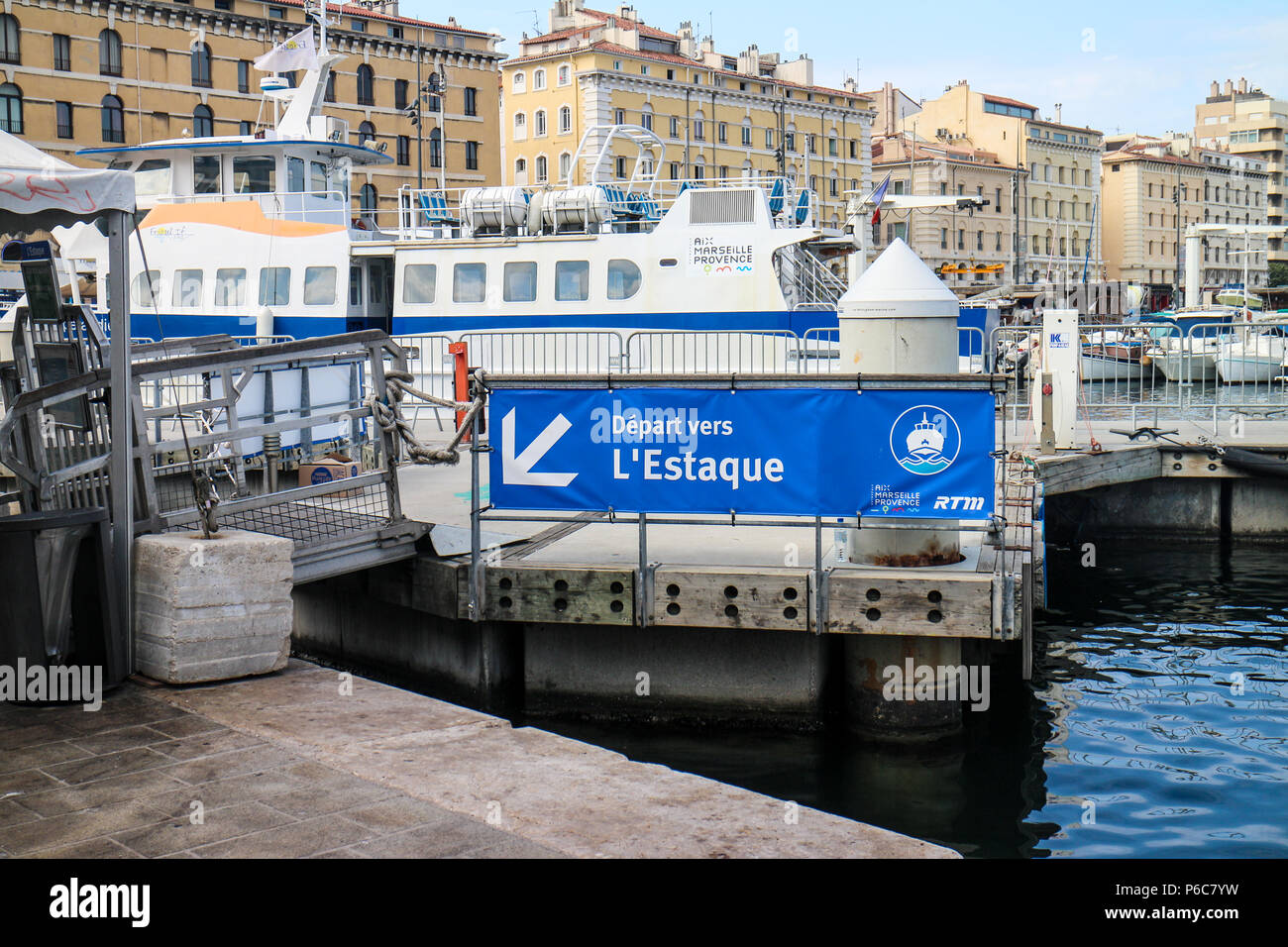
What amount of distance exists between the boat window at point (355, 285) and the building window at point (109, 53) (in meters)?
42.0

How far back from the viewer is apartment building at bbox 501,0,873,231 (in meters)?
77.4

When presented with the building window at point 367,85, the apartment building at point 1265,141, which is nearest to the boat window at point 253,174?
the building window at point 367,85

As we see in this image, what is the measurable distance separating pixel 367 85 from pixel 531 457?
64.8 metres

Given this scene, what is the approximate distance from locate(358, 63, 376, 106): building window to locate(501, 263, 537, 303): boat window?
5022 centimetres

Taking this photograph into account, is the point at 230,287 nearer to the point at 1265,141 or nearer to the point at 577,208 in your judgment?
the point at 577,208

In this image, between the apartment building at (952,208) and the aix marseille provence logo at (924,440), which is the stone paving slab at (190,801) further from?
the apartment building at (952,208)

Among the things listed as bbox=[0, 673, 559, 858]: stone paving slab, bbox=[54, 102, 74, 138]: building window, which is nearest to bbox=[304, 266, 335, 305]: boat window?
bbox=[0, 673, 559, 858]: stone paving slab

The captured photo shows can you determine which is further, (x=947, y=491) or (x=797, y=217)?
(x=797, y=217)

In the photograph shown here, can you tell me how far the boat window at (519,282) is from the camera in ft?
73.9

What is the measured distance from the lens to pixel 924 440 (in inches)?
329
